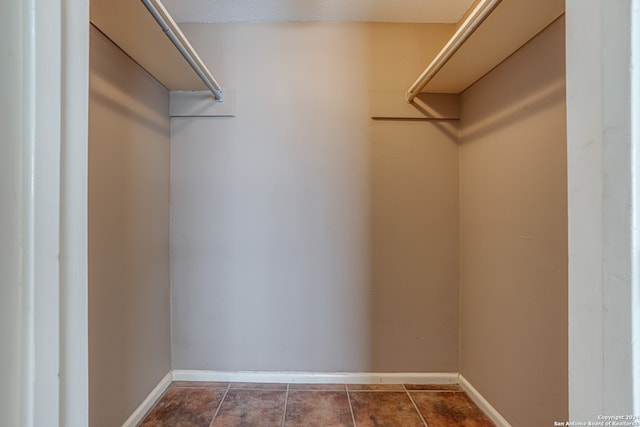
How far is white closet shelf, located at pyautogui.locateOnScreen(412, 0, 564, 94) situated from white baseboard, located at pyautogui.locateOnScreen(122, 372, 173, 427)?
7.80 ft

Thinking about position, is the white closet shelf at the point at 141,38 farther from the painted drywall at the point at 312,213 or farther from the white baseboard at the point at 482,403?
the white baseboard at the point at 482,403

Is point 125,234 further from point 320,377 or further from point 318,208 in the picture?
point 320,377

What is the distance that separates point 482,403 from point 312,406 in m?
0.92

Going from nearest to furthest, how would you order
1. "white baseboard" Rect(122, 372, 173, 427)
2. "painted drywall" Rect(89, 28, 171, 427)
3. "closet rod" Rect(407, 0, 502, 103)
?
"closet rod" Rect(407, 0, 502, 103) → "painted drywall" Rect(89, 28, 171, 427) → "white baseboard" Rect(122, 372, 173, 427)

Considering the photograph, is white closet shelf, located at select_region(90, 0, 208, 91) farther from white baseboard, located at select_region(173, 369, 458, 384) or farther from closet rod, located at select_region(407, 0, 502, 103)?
white baseboard, located at select_region(173, 369, 458, 384)

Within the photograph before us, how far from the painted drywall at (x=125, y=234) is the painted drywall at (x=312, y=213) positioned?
0.16 meters

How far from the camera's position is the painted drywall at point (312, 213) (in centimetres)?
189

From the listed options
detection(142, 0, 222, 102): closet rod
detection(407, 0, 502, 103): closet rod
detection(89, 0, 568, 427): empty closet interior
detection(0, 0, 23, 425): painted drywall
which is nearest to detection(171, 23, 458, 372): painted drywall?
detection(89, 0, 568, 427): empty closet interior

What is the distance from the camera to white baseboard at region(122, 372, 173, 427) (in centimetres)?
147

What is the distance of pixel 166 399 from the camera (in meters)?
Answer: 1.71

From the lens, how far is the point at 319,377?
186 cm

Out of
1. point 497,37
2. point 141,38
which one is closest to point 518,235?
point 497,37

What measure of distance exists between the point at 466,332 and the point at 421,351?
300 millimetres

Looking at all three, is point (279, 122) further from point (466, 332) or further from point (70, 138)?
point (466, 332)
